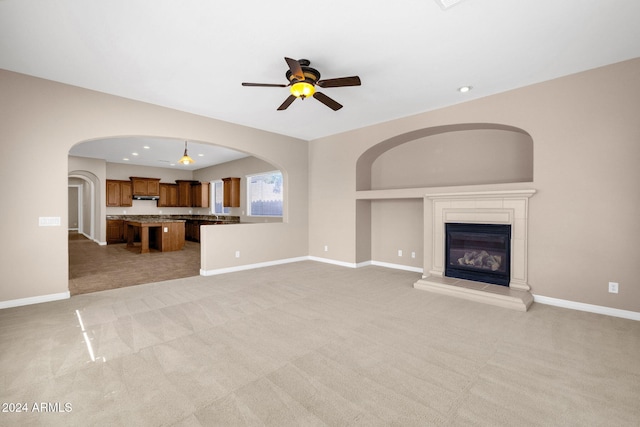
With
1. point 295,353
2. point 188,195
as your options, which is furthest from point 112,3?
Result: point 188,195

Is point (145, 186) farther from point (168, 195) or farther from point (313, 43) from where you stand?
point (313, 43)

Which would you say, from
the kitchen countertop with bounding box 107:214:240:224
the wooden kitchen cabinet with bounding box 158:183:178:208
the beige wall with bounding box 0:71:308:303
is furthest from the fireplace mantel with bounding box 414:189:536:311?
the wooden kitchen cabinet with bounding box 158:183:178:208

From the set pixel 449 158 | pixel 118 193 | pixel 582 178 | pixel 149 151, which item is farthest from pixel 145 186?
pixel 582 178

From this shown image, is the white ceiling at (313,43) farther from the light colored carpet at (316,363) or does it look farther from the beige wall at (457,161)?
the light colored carpet at (316,363)

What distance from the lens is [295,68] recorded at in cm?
262

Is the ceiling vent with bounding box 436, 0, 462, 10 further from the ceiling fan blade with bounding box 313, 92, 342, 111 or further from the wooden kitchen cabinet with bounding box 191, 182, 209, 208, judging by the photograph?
the wooden kitchen cabinet with bounding box 191, 182, 209, 208

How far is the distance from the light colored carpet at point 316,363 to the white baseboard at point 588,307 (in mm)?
124

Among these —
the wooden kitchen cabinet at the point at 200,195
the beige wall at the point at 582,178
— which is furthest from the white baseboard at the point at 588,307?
the wooden kitchen cabinet at the point at 200,195

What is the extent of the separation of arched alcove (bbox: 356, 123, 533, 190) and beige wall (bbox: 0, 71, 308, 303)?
4.25 metres

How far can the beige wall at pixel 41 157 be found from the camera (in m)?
3.33

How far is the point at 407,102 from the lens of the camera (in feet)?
14.1

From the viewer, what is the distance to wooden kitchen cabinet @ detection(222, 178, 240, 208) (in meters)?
9.04

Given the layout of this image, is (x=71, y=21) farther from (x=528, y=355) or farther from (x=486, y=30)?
(x=528, y=355)

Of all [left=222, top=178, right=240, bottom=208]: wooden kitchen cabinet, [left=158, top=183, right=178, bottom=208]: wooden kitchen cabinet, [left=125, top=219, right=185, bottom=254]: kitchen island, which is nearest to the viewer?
[left=125, top=219, right=185, bottom=254]: kitchen island
